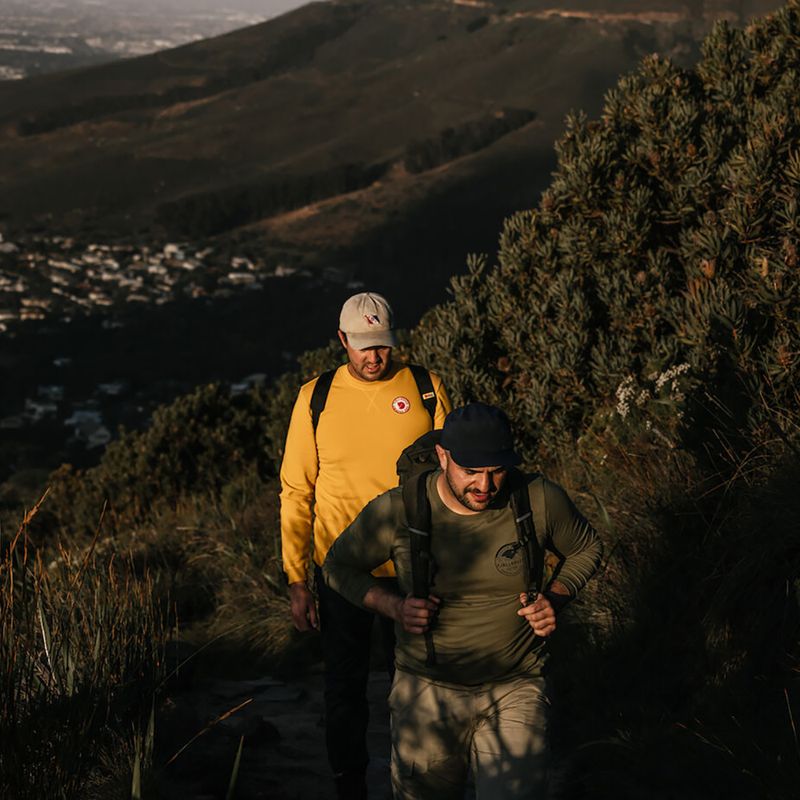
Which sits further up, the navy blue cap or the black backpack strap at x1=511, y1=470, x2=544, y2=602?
the navy blue cap

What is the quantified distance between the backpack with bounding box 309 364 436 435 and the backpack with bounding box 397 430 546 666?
947 mm

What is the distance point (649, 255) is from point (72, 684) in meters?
5.23

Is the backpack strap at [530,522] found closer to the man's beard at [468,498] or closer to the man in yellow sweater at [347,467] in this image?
the man's beard at [468,498]

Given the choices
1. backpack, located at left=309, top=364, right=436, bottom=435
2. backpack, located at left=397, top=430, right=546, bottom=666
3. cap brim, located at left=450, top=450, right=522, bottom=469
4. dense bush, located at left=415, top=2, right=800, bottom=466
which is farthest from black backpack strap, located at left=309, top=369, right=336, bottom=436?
dense bush, located at left=415, top=2, right=800, bottom=466

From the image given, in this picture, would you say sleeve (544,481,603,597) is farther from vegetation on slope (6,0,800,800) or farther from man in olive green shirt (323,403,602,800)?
vegetation on slope (6,0,800,800)

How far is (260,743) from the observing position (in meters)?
5.01

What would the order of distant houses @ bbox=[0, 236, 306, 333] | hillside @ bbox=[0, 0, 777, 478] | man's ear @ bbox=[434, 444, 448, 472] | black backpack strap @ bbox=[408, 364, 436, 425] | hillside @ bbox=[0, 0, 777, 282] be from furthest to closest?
1. hillside @ bbox=[0, 0, 777, 282]
2. distant houses @ bbox=[0, 236, 306, 333]
3. hillside @ bbox=[0, 0, 777, 478]
4. black backpack strap @ bbox=[408, 364, 436, 425]
5. man's ear @ bbox=[434, 444, 448, 472]

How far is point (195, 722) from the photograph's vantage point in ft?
15.4

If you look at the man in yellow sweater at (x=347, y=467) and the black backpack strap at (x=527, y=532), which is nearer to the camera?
the black backpack strap at (x=527, y=532)

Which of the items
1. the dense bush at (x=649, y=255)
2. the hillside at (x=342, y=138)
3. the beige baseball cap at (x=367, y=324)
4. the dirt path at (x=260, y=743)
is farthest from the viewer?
the hillside at (x=342, y=138)

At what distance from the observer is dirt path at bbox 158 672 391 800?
443 cm

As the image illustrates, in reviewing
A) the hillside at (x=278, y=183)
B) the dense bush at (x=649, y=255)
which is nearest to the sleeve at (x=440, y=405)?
the dense bush at (x=649, y=255)

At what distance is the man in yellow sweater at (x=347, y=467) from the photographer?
4191 mm

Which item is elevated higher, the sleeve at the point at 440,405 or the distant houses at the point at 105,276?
the sleeve at the point at 440,405
